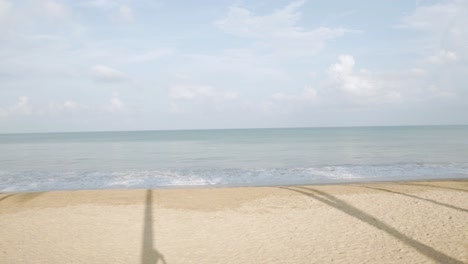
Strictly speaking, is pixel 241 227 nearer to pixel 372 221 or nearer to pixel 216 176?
pixel 372 221

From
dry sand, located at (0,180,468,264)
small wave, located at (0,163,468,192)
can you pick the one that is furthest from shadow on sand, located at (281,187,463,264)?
small wave, located at (0,163,468,192)

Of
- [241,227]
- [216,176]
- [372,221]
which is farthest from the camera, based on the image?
[216,176]

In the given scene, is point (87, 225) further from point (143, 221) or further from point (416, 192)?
point (416, 192)

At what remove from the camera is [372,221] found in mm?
8656

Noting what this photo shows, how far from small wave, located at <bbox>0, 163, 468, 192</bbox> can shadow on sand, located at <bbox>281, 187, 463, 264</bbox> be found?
4784mm

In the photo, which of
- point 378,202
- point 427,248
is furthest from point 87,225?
point 378,202

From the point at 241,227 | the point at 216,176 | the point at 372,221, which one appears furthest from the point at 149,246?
the point at 216,176

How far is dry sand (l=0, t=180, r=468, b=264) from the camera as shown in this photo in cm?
662

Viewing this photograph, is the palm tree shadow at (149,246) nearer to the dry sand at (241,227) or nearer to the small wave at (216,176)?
the dry sand at (241,227)

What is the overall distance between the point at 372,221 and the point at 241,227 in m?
3.28

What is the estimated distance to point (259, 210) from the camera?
10109 millimetres

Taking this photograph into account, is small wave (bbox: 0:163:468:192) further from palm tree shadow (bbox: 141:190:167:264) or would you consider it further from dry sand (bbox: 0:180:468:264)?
palm tree shadow (bbox: 141:190:167:264)

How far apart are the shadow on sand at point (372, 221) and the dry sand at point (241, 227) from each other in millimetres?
22

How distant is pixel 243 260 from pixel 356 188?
8463 millimetres
